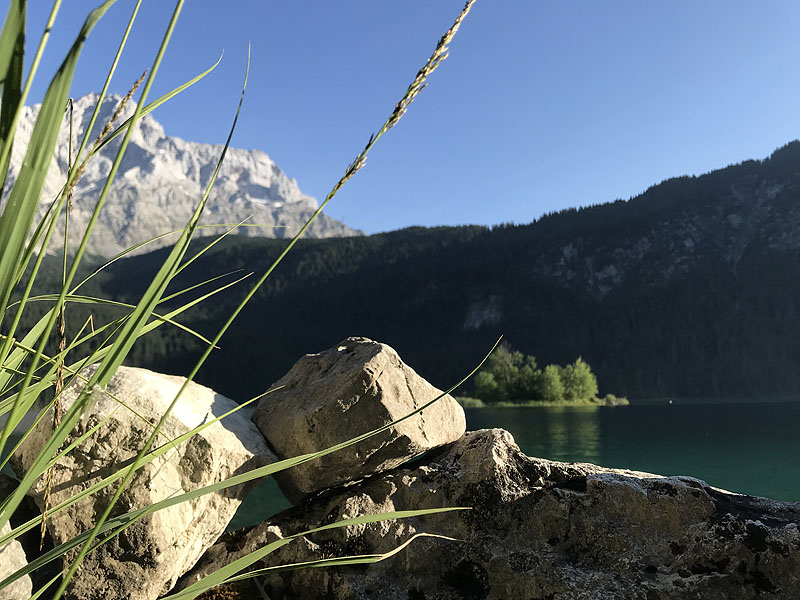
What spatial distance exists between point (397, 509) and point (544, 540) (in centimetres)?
125

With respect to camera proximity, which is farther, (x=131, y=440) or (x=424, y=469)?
(x=424, y=469)

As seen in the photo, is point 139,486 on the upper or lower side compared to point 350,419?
lower

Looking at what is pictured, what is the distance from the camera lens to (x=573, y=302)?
18088 cm

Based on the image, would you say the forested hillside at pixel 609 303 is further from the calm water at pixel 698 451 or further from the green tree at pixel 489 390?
the calm water at pixel 698 451

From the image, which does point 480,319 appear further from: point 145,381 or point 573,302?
point 145,381

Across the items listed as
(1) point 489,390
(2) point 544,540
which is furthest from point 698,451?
(1) point 489,390

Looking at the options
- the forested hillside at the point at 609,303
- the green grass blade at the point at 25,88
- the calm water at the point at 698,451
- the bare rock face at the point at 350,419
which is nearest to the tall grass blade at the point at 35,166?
the green grass blade at the point at 25,88

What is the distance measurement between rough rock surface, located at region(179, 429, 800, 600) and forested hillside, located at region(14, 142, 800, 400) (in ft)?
380

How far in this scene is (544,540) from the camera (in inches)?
181

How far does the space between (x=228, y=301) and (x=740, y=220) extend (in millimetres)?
166827

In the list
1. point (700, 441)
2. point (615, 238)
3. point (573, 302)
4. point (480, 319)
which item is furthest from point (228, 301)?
point (700, 441)

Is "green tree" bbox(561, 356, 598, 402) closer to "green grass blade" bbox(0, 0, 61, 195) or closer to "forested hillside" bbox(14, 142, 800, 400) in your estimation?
"forested hillside" bbox(14, 142, 800, 400)

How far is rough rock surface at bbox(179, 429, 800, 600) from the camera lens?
4.15 metres

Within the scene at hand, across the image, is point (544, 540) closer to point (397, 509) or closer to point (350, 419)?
point (397, 509)
